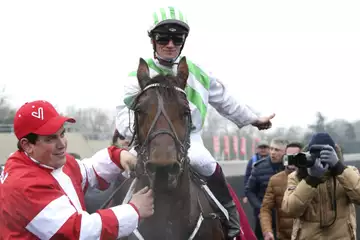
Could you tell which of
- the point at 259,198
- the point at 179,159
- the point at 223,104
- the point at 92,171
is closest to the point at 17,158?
the point at 92,171

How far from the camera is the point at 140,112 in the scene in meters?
3.81

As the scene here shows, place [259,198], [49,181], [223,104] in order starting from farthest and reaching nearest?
[259,198] → [223,104] → [49,181]

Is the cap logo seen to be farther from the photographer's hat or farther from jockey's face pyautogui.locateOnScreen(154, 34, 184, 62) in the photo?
the photographer's hat

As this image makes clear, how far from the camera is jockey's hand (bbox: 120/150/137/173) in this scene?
4.09 meters

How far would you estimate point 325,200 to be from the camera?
17.2ft

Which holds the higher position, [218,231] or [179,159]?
[179,159]

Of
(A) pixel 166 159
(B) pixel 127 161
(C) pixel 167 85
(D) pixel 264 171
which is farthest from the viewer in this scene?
(D) pixel 264 171

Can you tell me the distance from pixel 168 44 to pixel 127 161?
1.05 metres

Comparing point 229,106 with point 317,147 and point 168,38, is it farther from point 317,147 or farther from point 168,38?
point 168,38

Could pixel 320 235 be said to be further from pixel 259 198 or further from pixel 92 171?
pixel 259 198

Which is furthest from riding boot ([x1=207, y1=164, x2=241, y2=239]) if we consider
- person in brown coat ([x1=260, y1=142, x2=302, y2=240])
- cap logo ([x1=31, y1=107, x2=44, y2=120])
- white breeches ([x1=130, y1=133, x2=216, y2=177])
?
person in brown coat ([x1=260, y1=142, x2=302, y2=240])

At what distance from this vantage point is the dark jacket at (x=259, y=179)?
8039 millimetres

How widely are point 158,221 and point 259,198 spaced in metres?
4.56

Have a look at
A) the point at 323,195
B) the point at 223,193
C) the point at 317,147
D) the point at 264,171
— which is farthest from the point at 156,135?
the point at 264,171
